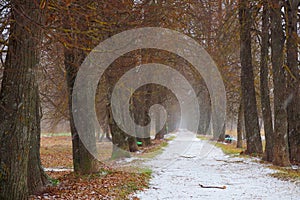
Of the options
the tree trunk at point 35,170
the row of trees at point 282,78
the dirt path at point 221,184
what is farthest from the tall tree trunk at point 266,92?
the tree trunk at point 35,170

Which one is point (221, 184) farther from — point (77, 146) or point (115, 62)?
point (115, 62)

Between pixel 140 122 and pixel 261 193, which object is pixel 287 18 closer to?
pixel 261 193

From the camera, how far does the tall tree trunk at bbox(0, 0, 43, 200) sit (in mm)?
5652

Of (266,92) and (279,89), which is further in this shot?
(266,92)

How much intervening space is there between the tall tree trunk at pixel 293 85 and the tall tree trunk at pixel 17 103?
31.5 feet

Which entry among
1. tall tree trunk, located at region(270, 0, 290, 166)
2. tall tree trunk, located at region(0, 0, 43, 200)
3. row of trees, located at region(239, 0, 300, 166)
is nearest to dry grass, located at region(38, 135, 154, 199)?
tall tree trunk, located at region(0, 0, 43, 200)

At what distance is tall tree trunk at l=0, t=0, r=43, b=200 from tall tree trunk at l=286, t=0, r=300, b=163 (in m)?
9.61

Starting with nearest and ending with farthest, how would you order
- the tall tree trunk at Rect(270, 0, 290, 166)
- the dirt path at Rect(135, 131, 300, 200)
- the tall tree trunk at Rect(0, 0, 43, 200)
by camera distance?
1. the tall tree trunk at Rect(0, 0, 43, 200)
2. the dirt path at Rect(135, 131, 300, 200)
3. the tall tree trunk at Rect(270, 0, 290, 166)

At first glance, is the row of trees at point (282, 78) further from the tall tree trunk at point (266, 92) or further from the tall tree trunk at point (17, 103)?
the tall tree trunk at point (17, 103)

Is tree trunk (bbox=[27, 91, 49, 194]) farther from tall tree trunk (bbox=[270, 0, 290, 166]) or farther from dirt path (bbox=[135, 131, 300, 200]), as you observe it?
tall tree trunk (bbox=[270, 0, 290, 166])

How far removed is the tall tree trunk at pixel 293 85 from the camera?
12.5m

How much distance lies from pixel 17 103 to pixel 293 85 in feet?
34.5

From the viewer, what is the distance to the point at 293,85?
12.9 m

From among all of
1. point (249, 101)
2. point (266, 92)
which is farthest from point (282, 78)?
point (249, 101)
